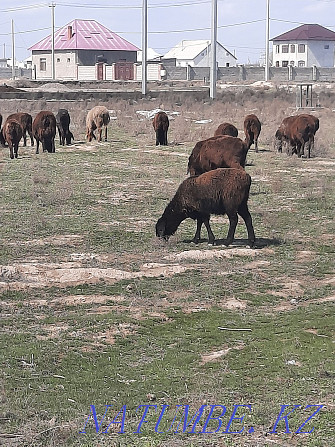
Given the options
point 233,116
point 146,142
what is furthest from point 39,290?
point 233,116

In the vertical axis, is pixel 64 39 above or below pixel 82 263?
above

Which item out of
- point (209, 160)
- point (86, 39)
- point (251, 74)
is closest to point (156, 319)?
point (209, 160)

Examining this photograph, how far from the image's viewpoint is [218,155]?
16.8 metres

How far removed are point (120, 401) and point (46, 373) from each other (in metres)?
0.99

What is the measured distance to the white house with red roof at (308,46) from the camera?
110 metres

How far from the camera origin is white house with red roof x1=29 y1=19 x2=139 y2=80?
89.7 meters

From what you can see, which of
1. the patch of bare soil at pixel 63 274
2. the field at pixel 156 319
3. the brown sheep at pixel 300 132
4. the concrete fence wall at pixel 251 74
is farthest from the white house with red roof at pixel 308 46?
the patch of bare soil at pixel 63 274

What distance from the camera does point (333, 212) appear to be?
1609 centimetres

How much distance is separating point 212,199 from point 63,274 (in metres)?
2.71

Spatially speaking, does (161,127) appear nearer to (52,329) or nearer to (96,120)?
(96,120)

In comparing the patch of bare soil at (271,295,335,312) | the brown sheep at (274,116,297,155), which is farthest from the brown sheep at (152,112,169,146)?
the patch of bare soil at (271,295,335,312)

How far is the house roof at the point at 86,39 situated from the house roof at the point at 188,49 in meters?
20.3

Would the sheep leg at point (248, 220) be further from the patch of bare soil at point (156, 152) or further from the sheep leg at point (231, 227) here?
the patch of bare soil at point (156, 152)

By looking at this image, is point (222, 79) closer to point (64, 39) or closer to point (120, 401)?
point (64, 39)
